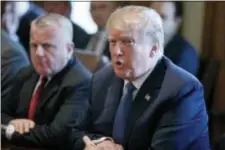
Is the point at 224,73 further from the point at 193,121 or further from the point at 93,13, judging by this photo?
the point at 193,121

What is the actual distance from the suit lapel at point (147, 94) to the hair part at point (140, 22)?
0.11m

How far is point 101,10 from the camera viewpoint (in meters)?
3.71

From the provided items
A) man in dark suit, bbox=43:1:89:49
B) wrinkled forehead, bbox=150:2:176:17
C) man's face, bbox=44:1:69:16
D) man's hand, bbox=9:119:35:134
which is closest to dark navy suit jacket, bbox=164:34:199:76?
wrinkled forehead, bbox=150:2:176:17

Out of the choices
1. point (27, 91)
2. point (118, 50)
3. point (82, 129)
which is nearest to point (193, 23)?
point (27, 91)

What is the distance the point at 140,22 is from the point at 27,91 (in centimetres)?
79

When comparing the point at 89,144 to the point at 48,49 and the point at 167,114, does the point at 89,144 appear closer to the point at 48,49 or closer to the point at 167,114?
the point at 167,114

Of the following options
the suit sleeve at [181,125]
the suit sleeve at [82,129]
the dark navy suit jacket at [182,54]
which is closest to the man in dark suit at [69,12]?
the dark navy suit jacket at [182,54]

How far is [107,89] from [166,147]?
1.08ft

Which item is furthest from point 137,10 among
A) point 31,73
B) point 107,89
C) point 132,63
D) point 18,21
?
point 18,21

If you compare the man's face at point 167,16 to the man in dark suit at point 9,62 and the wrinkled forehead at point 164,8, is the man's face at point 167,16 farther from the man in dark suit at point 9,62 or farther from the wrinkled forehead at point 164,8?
the man in dark suit at point 9,62

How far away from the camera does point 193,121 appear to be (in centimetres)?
179

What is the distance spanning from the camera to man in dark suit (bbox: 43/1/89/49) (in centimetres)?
372

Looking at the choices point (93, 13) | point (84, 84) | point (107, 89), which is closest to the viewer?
point (107, 89)

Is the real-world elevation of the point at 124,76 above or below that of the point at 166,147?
above
